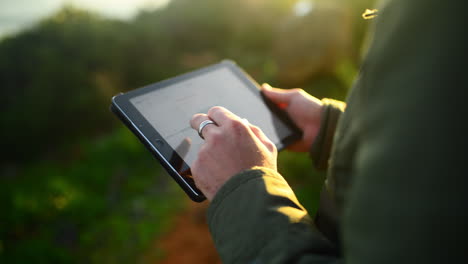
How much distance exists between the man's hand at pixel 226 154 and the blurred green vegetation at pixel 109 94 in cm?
232

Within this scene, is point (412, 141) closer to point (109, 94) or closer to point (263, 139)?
point (263, 139)

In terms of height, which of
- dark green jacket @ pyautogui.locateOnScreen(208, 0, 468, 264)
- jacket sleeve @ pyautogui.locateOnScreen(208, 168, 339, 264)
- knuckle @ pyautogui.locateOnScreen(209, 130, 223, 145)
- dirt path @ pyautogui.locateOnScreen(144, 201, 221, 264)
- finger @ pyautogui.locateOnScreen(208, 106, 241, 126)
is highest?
dark green jacket @ pyautogui.locateOnScreen(208, 0, 468, 264)

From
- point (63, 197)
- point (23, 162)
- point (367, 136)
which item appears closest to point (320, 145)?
point (367, 136)

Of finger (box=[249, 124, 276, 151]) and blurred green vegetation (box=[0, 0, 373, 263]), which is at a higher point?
finger (box=[249, 124, 276, 151])

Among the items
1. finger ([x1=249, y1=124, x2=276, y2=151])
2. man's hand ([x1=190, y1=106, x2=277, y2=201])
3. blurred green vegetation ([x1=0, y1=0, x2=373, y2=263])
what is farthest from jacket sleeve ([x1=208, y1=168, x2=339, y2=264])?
blurred green vegetation ([x1=0, y1=0, x2=373, y2=263])

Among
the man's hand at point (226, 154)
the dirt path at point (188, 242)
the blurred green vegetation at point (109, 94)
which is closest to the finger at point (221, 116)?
the man's hand at point (226, 154)

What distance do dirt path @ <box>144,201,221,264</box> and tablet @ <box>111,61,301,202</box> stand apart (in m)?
1.77

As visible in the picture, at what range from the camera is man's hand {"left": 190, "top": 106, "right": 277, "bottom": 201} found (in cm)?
96

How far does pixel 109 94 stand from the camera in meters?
5.64

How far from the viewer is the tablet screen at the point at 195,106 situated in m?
1.28

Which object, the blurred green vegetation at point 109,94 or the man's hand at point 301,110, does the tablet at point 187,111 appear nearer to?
the man's hand at point 301,110

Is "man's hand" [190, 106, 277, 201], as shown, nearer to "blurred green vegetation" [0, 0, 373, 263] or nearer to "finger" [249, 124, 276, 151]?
"finger" [249, 124, 276, 151]

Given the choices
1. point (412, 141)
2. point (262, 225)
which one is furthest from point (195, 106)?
point (412, 141)

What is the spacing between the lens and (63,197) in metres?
3.68
